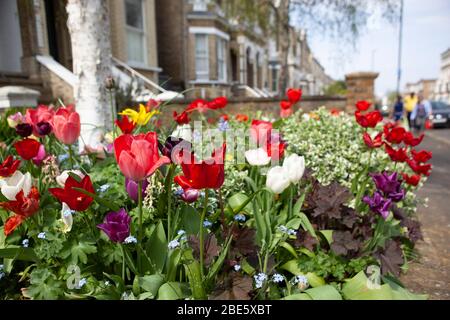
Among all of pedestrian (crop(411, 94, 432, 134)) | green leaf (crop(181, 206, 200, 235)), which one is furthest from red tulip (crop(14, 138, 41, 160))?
pedestrian (crop(411, 94, 432, 134))

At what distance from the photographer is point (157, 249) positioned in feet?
5.27

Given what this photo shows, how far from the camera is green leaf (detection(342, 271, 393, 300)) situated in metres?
1.35

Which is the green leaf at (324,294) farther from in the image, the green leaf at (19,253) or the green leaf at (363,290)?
the green leaf at (19,253)

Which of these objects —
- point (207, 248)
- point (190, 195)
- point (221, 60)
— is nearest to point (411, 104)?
point (221, 60)

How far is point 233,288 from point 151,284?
1.10 ft

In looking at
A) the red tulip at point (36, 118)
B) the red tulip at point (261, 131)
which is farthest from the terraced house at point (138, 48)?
the red tulip at point (36, 118)

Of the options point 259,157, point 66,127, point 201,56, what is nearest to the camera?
point 66,127

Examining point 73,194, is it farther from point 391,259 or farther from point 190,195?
point 391,259

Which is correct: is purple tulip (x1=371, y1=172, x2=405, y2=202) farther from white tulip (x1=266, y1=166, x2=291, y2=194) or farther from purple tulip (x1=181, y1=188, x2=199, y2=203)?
purple tulip (x1=181, y1=188, x2=199, y2=203)

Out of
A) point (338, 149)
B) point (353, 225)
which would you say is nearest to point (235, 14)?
point (338, 149)

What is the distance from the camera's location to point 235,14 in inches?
529

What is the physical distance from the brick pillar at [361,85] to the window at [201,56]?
866cm

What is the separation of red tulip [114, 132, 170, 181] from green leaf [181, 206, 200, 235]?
529 millimetres
